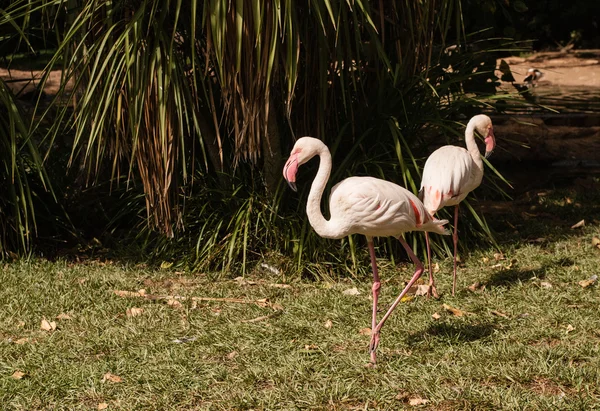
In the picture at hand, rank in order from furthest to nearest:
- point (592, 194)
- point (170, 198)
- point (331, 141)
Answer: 1. point (592, 194)
2. point (331, 141)
3. point (170, 198)

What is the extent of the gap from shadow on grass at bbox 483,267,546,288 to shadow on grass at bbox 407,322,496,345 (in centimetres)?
81

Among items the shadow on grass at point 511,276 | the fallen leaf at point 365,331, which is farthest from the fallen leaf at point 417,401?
the shadow on grass at point 511,276

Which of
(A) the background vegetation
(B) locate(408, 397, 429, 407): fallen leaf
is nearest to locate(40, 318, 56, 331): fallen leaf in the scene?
(A) the background vegetation

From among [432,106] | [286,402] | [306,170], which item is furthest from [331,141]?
[286,402]

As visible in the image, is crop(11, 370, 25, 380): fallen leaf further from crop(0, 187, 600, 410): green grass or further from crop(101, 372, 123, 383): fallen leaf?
crop(101, 372, 123, 383): fallen leaf

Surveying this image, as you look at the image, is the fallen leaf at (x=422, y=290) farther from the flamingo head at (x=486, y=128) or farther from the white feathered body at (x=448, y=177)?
the flamingo head at (x=486, y=128)

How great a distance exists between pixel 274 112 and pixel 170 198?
938 mm

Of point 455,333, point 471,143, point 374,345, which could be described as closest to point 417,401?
point 374,345

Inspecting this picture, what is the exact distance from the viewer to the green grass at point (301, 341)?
3.96m

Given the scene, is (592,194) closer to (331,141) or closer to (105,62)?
(331,141)

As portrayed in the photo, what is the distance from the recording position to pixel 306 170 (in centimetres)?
620

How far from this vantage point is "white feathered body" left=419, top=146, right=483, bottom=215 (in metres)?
5.25

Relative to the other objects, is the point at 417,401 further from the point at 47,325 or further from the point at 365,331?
the point at 47,325

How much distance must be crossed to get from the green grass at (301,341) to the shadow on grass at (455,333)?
0.04 feet
